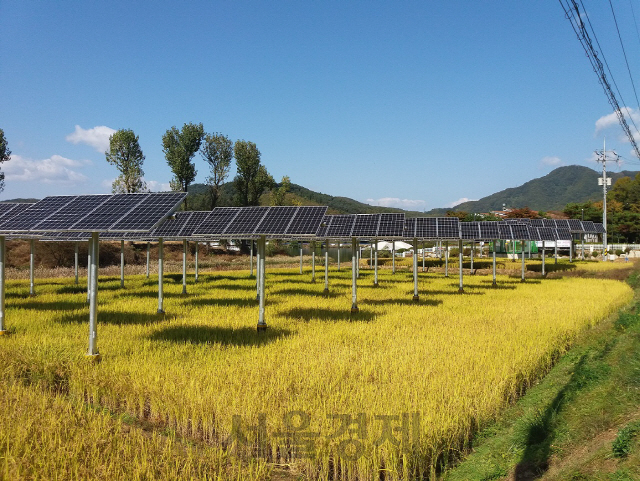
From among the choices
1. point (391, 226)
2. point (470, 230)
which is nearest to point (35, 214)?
point (391, 226)

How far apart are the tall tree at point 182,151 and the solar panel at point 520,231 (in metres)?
47.4

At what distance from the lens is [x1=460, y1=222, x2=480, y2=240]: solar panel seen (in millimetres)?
29728

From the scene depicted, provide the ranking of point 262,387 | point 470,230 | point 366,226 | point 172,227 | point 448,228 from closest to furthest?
point 262,387 < point 366,226 < point 172,227 < point 448,228 < point 470,230

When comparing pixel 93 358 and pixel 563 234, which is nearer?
pixel 93 358

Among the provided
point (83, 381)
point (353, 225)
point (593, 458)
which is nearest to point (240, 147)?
point (353, 225)

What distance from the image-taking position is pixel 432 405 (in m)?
7.45

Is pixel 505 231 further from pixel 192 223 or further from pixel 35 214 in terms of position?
pixel 35 214

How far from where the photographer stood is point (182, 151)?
216 feet

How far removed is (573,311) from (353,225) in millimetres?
10173

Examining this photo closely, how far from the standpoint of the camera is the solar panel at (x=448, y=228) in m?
26.9

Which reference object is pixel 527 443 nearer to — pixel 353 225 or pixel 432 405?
pixel 432 405

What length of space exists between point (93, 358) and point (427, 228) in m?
21.4

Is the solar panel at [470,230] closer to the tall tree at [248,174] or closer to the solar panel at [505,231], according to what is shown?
the solar panel at [505,231]

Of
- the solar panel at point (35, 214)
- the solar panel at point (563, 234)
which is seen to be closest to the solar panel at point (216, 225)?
the solar panel at point (35, 214)
